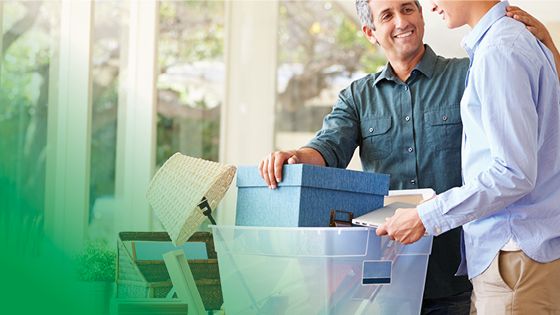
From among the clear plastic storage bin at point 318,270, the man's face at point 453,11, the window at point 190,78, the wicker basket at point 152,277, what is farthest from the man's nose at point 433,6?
the window at point 190,78

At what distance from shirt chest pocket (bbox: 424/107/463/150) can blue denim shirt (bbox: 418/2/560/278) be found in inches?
14.9

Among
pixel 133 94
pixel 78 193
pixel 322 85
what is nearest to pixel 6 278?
pixel 78 193

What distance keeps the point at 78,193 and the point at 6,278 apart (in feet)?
3.42

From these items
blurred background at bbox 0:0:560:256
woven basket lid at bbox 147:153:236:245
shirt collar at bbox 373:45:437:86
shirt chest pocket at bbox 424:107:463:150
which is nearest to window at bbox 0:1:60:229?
blurred background at bbox 0:0:560:256

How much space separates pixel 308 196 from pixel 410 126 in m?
0.50

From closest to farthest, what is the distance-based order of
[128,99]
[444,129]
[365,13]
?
[444,129] < [365,13] < [128,99]

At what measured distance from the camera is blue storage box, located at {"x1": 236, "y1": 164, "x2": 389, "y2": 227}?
178 centimetres

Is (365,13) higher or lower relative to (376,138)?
higher

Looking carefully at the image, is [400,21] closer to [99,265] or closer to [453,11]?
[453,11]

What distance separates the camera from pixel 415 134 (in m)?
2.19

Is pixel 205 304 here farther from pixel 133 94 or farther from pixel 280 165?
pixel 133 94

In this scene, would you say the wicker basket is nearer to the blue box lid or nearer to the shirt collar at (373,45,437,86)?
the blue box lid

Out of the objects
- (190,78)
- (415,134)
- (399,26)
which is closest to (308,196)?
(415,134)

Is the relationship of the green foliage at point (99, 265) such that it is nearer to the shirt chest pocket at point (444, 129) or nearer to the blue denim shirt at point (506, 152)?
the shirt chest pocket at point (444, 129)
